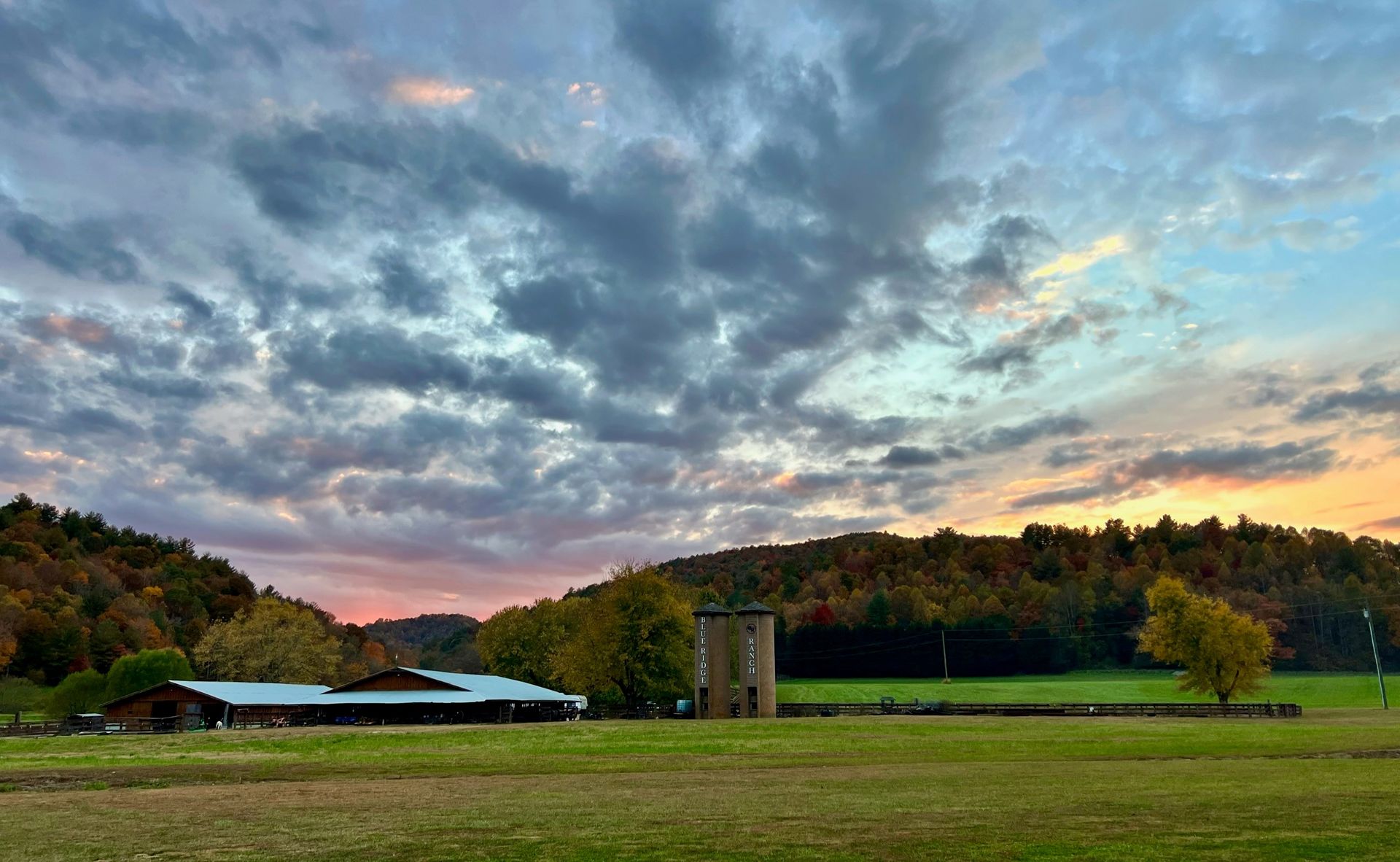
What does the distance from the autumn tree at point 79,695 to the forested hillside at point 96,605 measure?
31.0 meters

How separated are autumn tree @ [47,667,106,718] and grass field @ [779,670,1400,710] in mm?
79600

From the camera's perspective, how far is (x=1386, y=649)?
154m

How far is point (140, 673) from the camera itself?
89688 millimetres

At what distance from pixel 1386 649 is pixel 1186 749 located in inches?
5692

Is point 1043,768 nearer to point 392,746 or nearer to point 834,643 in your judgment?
point 392,746

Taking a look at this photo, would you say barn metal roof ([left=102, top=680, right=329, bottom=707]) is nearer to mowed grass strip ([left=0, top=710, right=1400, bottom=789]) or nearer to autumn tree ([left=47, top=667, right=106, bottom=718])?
autumn tree ([left=47, top=667, right=106, bottom=718])

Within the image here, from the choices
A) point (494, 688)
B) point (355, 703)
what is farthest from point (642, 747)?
point (494, 688)

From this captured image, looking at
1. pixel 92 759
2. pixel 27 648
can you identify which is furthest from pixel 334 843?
pixel 27 648

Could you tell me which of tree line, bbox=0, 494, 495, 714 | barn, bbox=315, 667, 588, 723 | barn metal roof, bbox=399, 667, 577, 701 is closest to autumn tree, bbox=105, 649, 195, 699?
tree line, bbox=0, 494, 495, 714

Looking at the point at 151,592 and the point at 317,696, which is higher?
the point at 151,592

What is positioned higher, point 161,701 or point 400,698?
point 161,701

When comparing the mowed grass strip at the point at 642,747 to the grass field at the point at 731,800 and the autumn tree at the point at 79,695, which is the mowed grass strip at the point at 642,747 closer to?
the grass field at the point at 731,800

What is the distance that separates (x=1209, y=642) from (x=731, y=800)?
243 feet

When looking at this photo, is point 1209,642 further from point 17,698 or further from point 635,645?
point 17,698
